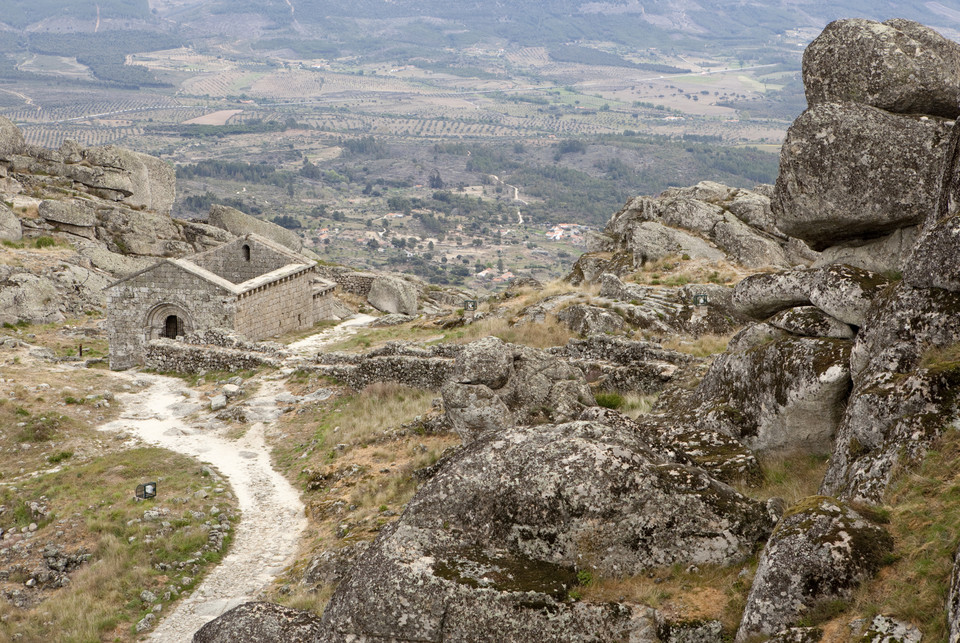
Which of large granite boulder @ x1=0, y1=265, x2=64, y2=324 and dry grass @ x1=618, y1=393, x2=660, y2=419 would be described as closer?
dry grass @ x1=618, y1=393, x2=660, y2=419

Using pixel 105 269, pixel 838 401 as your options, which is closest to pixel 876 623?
pixel 838 401

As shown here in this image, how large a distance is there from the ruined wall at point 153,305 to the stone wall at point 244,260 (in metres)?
3.97

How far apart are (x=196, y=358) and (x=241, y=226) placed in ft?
97.6

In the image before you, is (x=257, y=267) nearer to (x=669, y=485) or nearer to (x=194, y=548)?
(x=194, y=548)

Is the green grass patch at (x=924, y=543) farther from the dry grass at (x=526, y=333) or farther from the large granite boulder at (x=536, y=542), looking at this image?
the dry grass at (x=526, y=333)

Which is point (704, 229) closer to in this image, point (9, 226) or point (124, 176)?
point (9, 226)

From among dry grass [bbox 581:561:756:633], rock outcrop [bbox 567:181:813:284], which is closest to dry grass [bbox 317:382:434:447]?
dry grass [bbox 581:561:756:633]

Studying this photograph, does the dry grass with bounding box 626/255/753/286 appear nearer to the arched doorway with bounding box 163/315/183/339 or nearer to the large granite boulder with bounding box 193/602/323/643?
the arched doorway with bounding box 163/315/183/339

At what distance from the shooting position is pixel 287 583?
1397cm

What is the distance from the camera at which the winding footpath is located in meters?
14.2

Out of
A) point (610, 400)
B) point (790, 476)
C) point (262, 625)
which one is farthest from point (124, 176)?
point (790, 476)

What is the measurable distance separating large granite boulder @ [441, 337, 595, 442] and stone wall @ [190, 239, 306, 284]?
21276mm

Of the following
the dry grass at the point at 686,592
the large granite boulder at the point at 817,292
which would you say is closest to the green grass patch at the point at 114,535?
the dry grass at the point at 686,592

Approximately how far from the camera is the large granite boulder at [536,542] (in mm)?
8844
